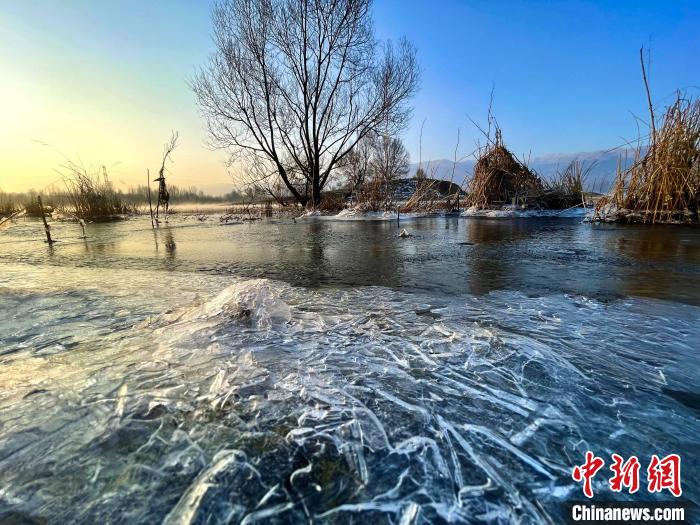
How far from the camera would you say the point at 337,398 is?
1066mm

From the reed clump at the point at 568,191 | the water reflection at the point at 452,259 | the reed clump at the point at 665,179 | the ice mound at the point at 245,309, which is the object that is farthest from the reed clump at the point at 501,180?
the ice mound at the point at 245,309

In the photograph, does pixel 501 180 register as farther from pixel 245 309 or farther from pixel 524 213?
pixel 245 309

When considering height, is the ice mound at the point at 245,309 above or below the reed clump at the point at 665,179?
below

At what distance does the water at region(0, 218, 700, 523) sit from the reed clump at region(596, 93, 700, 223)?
4.46m

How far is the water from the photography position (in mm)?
732

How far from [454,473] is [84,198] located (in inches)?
546

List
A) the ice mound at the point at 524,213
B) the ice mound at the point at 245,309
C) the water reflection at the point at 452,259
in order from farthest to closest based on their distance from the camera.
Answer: the ice mound at the point at 524,213 < the water reflection at the point at 452,259 < the ice mound at the point at 245,309

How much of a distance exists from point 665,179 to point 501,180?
4484 mm

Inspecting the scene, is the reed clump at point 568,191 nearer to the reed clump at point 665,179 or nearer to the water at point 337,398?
the reed clump at point 665,179

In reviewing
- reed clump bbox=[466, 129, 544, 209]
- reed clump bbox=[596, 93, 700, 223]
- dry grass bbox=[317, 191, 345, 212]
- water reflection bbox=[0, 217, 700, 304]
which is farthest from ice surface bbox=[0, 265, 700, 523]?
dry grass bbox=[317, 191, 345, 212]

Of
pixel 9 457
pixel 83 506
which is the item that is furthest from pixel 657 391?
pixel 9 457

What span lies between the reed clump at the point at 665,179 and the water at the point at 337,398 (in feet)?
14.6

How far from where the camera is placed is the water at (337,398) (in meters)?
0.73

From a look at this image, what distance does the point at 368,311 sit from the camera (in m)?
1.93
